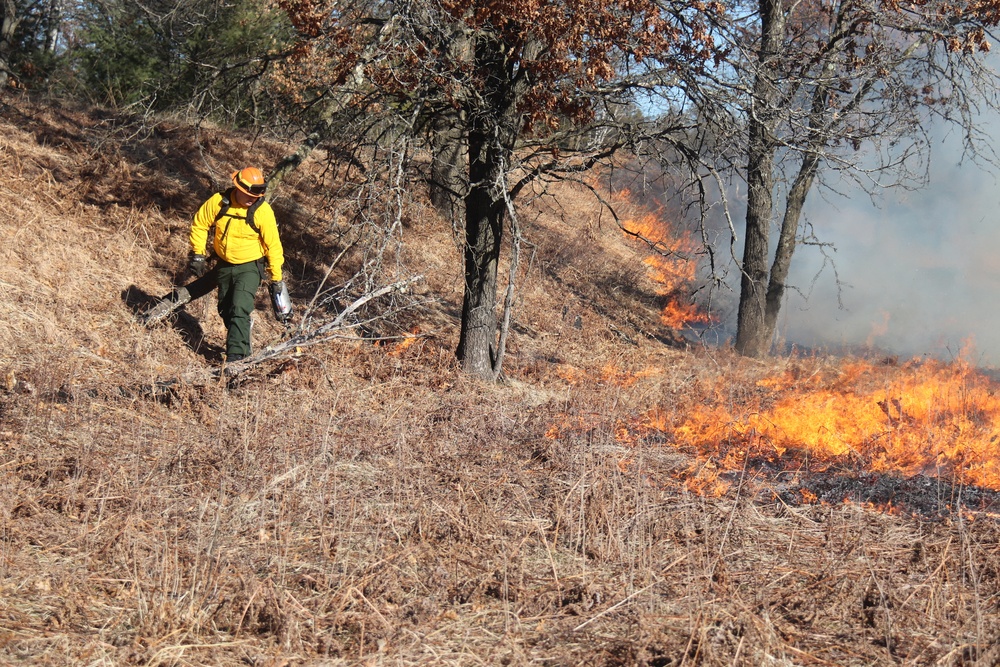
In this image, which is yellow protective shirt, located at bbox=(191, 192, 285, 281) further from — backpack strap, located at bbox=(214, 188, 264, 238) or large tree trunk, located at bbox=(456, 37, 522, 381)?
large tree trunk, located at bbox=(456, 37, 522, 381)

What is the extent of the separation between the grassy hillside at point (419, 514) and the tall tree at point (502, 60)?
249 cm

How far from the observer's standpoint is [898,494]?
20.9 feet

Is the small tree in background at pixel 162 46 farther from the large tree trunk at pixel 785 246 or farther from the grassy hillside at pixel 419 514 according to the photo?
the large tree trunk at pixel 785 246

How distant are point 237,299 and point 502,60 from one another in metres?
3.62

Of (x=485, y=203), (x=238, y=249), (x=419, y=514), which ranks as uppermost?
(x=485, y=203)

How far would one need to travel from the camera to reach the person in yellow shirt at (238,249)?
848cm

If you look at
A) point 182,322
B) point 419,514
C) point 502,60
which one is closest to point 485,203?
point 502,60

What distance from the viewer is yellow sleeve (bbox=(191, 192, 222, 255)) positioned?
8.52 metres

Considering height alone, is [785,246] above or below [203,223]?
above

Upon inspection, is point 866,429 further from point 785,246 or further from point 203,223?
point 785,246

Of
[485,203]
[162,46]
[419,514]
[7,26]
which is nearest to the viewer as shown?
[419,514]

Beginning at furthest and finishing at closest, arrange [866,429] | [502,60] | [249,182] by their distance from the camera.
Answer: [502,60] < [249,182] < [866,429]

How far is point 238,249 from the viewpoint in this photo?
8.57 m

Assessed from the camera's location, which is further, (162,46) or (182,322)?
(162,46)
